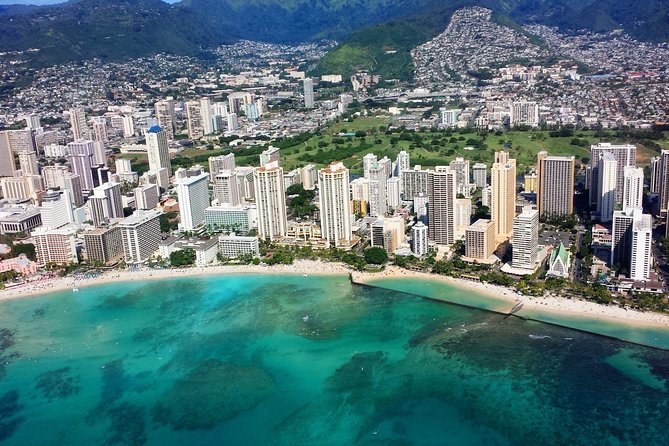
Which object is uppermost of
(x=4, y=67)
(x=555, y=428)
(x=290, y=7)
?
(x=290, y=7)

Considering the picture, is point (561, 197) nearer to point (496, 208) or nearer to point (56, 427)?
point (496, 208)

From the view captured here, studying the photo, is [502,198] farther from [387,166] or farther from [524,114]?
[524,114]

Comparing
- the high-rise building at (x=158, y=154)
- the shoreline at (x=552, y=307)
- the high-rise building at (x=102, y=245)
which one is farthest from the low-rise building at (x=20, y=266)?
the shoreline at (x=552, y=307)

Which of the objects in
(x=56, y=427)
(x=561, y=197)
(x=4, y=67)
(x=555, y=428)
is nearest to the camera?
(x=555, y=428)

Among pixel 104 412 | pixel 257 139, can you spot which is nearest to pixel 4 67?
pixel 257 139

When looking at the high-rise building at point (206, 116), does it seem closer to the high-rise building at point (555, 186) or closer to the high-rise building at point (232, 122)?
the high-rise building at point (232, 122)

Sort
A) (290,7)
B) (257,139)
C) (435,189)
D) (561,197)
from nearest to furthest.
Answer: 1. (435,189)
2. (561,197)
3. (257,139)
4. (290,7)
